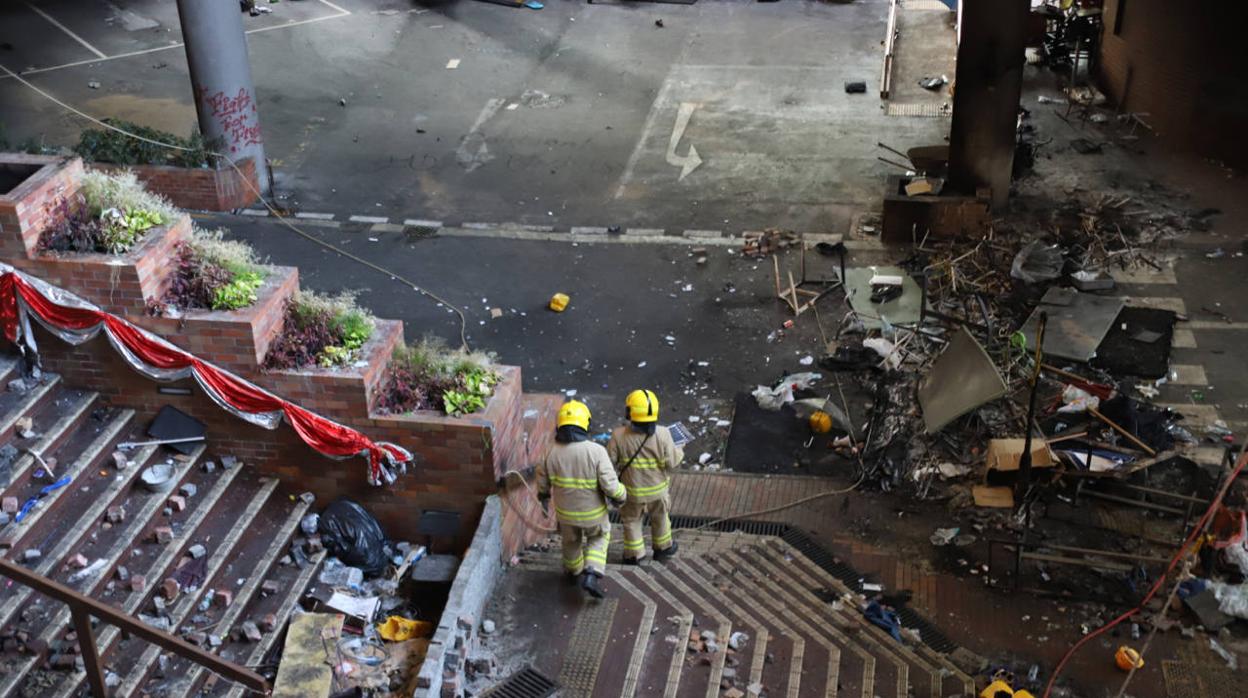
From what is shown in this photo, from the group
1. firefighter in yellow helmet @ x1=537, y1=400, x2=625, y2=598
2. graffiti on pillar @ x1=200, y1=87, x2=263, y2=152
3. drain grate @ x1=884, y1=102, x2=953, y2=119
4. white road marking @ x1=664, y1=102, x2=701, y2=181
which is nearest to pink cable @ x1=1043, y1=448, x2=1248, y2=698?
firefighter in yellow helmet @ x1=537, y1=400, x2=625, y2=598

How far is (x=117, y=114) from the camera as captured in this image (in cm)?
2180

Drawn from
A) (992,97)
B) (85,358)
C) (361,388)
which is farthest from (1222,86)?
(85,358)

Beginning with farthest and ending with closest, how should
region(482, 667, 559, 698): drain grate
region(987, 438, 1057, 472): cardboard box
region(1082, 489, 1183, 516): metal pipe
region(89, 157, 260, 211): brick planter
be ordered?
region(89, 157, 260, 211): brick planter
region(987, 438, 1057, 472): cardboard box
region(1082, 489, 1183, 516): metal pipe
region(482, 667, 559, 698): drain grate

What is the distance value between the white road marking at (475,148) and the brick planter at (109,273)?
10539mm

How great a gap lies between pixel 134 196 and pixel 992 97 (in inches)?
451

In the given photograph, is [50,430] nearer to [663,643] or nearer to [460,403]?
[460,403]

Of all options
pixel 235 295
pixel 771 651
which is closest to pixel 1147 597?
pixel 771 651

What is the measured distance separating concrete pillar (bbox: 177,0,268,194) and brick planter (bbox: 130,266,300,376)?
9514 millimetres

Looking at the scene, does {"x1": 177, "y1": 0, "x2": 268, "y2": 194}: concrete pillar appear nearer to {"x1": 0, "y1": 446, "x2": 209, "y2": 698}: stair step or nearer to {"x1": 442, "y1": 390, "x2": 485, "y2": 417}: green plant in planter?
{"x1": 0, "y1": 446, "x2": 209, "y2": 698}: stair step

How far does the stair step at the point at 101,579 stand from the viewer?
795 centimetres

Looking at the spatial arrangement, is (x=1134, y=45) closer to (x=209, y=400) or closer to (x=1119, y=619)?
(x=1119, y=619)

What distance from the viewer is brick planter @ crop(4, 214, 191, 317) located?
955cm

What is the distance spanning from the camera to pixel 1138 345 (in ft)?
46.6

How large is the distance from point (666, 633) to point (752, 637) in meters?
0.65
